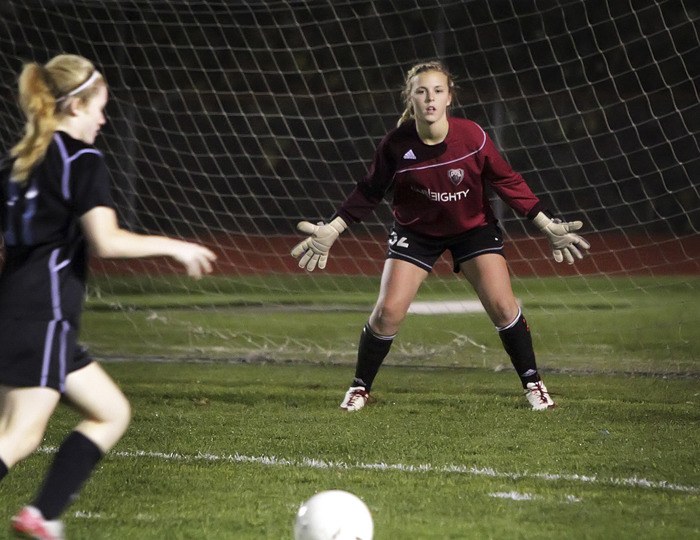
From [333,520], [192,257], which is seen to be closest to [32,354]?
[192,257]

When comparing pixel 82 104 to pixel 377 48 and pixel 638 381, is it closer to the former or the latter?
pixel 638 381

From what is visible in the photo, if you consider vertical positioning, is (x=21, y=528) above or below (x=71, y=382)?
below

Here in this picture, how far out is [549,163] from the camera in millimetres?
19156

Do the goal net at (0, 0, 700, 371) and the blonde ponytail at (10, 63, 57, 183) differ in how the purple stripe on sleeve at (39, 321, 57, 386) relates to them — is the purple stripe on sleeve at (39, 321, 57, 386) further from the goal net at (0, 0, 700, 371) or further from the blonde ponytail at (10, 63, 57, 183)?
the goal net at (0, 0, 700, 371)

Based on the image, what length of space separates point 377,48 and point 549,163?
3301mm

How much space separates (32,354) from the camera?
10.6 feet

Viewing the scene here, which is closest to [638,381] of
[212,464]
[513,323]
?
[513,323]

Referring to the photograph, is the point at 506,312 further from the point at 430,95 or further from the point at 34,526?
the point at 34,526

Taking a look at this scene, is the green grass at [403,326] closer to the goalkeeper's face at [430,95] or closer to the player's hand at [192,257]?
the goalkeeper's face at [430,95]

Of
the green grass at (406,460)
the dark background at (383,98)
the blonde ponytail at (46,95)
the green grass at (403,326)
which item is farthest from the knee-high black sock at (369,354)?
the dark background at (383,98)

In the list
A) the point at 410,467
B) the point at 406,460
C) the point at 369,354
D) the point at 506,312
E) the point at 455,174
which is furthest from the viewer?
the point at 369,354

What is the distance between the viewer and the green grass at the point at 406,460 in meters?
3.78

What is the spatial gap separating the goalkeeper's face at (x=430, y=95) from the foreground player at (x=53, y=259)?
245 centimetres

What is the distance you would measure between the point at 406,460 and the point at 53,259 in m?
1.96
